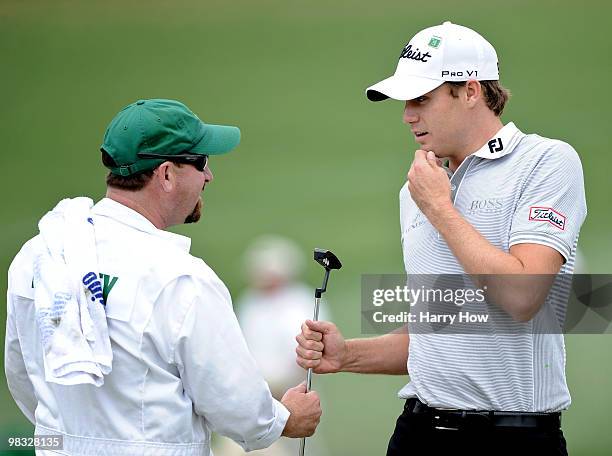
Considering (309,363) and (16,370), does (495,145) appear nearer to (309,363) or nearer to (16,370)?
(309,363)

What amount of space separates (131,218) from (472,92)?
0.90 metres

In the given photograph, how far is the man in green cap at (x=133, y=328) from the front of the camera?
2.15m

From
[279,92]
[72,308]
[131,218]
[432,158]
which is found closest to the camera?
[72,308]

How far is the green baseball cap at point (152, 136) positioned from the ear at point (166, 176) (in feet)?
0.05

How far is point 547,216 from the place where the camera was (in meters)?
2.29

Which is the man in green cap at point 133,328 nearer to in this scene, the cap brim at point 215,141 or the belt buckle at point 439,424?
the cap brim at point 215,141

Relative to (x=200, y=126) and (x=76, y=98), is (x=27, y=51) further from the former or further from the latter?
(x=200, y=126)

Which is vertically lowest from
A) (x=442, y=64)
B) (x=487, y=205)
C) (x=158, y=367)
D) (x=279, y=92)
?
(x=158, y=367)

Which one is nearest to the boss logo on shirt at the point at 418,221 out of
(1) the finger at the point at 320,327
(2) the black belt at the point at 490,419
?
(1) the finger at the point at 320,327

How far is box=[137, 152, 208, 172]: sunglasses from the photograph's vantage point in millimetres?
2328

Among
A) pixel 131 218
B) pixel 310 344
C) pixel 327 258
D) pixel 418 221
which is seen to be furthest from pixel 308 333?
pixel 131 218

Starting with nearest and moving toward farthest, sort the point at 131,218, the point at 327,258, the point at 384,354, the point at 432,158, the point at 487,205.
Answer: the point at 131,218 → the point at 487,205 → the point at 432,158 → the point at 327,258 → the point at 384,354

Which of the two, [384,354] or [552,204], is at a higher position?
[552,204]

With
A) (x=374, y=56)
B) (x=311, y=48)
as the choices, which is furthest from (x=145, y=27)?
(x=374, y=56)
